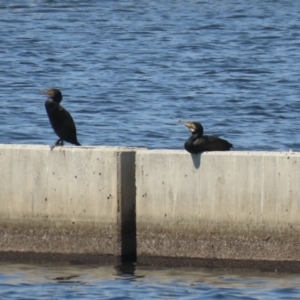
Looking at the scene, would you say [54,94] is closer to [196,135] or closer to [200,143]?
[196,135]

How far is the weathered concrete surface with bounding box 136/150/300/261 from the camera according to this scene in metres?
12.7

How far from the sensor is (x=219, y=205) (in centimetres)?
1286

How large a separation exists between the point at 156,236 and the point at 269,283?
51.9 inches

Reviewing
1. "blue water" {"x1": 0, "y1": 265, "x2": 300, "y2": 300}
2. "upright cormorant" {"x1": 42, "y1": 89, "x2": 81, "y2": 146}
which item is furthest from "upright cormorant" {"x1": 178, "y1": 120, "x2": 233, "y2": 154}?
"upright cormorant" {"x1": 42, "y1": 89, "x2": 81, "y2": 146}

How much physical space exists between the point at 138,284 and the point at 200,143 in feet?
5.22

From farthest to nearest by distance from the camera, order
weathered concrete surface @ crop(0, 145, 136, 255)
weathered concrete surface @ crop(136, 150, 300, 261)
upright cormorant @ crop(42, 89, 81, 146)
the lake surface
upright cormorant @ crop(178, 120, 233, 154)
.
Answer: the lake surface < upright cormorant @ crop(42, 89, 81, 146) < weathered concrete surface @ crop(0, 145, 136, 255) < upright cormorant @ crop(178, 120, 233, 154) < weathered concrete surface @ crop(136, 150, 300, 261)

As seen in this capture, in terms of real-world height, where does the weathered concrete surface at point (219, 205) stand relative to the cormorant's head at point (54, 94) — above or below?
below

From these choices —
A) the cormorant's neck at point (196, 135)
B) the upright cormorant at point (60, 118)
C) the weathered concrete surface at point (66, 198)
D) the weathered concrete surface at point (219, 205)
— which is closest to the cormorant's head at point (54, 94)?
the upright cormorant at point (60, 118)

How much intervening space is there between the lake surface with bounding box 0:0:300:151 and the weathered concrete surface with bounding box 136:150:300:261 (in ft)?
28.5

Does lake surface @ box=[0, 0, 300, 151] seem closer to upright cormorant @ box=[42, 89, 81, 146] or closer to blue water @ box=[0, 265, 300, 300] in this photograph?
upright cormorant @ box=[42, 89, 81, 146]

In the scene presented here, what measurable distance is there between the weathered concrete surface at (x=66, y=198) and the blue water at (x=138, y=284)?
28cm

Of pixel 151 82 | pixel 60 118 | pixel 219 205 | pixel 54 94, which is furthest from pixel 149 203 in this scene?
pixel 151 82

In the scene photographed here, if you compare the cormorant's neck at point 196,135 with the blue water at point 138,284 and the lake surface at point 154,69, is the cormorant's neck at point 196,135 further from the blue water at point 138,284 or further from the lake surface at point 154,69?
the lake surface at point 154,69

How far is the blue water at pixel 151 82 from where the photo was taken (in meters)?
12.8
